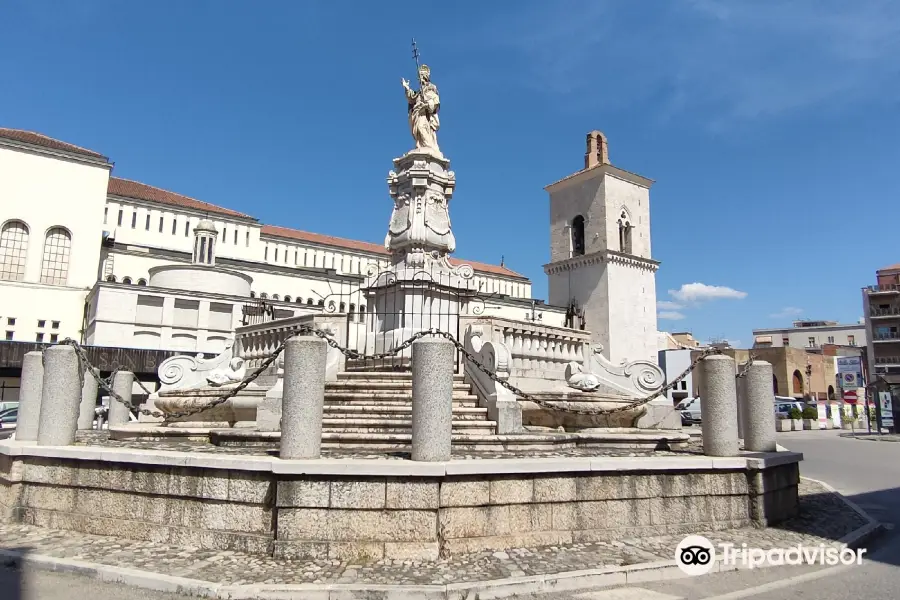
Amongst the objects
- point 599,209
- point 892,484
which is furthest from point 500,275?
point 892,484

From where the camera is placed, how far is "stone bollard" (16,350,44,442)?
904cm

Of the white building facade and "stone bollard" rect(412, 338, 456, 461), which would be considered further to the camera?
the white building facade

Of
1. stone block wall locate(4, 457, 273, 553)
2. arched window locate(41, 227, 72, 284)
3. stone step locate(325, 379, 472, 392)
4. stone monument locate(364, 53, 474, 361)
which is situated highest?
arched window locate(41, 227, 72, 284)

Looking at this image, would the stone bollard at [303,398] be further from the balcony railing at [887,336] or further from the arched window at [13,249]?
the balcony railing at [887,336]

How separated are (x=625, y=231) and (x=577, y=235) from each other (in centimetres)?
479

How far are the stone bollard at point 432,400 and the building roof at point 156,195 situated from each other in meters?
59.7

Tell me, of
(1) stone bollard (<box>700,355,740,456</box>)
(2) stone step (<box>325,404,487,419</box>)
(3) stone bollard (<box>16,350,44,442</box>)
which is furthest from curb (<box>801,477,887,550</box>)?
(3) stone bollard (<box>16,350,44,442</box>)

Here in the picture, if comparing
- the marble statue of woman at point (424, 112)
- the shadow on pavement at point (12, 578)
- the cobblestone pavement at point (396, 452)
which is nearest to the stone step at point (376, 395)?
the cobblestone pavement at point (396, 452)

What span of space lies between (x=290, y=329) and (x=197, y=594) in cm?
835

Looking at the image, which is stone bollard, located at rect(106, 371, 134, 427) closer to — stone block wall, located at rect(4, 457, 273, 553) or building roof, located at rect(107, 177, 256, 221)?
stone block wall, located at rect(4, 457, 273, 553)

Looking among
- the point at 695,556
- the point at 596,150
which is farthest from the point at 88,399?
the point at 596,150

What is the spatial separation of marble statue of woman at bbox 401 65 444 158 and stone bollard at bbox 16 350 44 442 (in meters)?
11.1

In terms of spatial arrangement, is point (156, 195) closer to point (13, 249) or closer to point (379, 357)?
point (13, 249)

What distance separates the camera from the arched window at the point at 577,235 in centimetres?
6325
